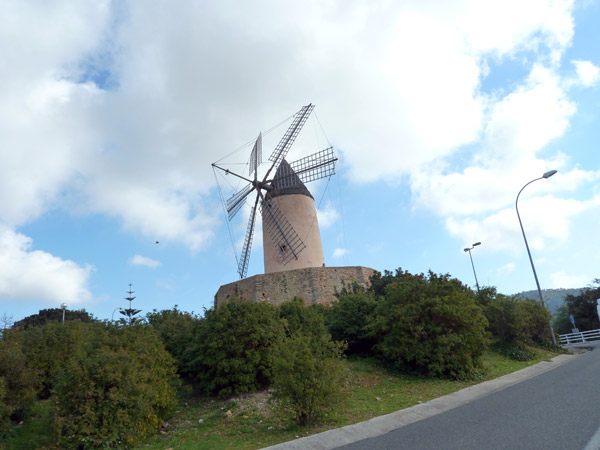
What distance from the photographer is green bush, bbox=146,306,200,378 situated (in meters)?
10.8

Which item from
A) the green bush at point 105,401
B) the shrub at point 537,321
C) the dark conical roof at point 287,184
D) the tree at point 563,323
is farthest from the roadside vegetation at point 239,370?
the tree at point 563,323

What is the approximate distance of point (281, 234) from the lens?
22562 mm

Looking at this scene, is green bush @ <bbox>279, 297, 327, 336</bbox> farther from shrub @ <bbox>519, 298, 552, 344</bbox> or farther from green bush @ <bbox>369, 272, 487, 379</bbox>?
shrub @ <bbox>519, 298, 552, 344</bbox>

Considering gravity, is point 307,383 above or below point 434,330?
below

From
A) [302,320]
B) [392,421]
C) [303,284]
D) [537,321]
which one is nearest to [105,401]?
[392,421]

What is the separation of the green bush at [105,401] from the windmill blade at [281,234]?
49.9 ft

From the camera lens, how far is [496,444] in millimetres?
4711

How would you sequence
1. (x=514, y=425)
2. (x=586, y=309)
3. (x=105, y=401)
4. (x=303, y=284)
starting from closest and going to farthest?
(x=514, y=425)
(x=105, y=401)
(x=303, y=284)
(x=586, y=309)

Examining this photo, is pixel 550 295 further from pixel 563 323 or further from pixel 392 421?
pixel 392 421

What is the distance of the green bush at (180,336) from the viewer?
1077 cm

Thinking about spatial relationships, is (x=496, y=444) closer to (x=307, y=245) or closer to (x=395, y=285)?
(x=395, y=285)

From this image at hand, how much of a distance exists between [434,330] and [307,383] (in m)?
5.65

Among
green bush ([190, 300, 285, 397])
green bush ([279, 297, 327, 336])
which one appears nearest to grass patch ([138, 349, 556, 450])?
green bush ([190, 300, 285, 397])

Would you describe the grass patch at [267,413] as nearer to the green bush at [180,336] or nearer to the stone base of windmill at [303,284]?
the green bush at [180,336]
